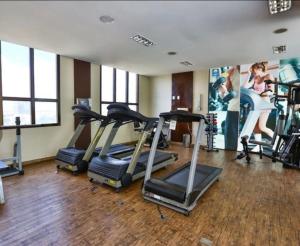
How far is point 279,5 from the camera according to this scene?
243 centimetres

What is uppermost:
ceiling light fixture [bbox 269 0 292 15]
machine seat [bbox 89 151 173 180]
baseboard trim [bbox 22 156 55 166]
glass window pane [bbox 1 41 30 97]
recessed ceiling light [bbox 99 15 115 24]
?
recessed ceiling light [bbox 99 15 115 24]

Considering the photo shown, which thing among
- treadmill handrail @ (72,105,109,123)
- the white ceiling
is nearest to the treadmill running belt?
treadmill handrail @ (72,105,109,123)

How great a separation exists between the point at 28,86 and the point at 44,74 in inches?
19.2

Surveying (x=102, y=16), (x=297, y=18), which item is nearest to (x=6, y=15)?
(x=102, y=16)

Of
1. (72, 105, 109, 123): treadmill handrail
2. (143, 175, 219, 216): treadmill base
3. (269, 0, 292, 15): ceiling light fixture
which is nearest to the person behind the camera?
(269, 0, 292, 15): ceiling light fixture

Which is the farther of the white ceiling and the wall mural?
the wall mural

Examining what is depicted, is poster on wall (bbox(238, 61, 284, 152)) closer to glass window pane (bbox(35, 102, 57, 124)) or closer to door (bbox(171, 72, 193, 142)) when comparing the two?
door (bbox(171, 72, 193, 142))

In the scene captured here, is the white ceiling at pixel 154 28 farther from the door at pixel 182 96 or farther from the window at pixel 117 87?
the door at pixel 182 96

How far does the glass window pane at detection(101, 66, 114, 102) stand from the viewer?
20.5 feet

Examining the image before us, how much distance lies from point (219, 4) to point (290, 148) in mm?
3608

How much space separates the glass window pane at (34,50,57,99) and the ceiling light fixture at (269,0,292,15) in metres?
4.63

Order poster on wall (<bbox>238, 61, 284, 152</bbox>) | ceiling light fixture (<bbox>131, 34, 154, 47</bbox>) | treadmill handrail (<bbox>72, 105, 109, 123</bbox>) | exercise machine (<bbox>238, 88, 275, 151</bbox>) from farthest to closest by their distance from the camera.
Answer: exercise machine (<bbox>238, 88, 275, 151</bbox>)
poster on wall (<bbox>238, 61, 284, 152</bbox>)
treadmill handrail (<bbox>72, 105, 109, 123</bbox>)
ceiling light fixture (<bbox>131, 34, 154, 47</bbox>)

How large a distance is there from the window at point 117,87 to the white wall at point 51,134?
1187 millimetres

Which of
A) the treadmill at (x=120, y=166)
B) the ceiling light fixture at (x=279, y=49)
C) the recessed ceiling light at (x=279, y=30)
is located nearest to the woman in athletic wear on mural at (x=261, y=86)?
the ceiling light fixture at (x=279, y=49)
